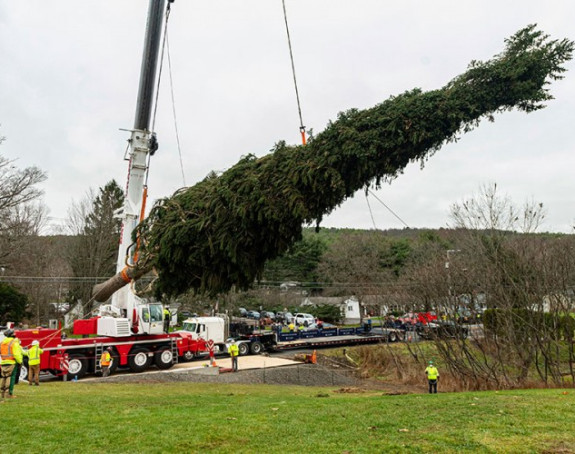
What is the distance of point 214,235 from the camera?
21.8 feet

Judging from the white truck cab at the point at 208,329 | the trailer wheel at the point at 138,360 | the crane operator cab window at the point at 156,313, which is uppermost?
the crane operator cab window at the point at 156,313

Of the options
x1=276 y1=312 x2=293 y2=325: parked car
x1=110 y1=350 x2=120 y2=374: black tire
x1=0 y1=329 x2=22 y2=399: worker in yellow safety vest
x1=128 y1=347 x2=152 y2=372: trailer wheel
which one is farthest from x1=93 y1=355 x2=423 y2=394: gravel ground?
x1=276 y1=312 x2=293 y2=325: parked car

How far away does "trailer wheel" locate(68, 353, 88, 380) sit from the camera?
646 inches

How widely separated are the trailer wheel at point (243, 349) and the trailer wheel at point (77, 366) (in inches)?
361

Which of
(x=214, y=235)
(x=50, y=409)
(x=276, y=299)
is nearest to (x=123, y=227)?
(x=50, y=409)

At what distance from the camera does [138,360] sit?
18094 millimetres

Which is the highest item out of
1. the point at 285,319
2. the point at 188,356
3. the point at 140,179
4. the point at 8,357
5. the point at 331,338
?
the point at 140,179

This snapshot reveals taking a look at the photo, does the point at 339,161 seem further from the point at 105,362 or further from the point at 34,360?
the point at 105,362

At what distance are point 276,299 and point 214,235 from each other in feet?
154

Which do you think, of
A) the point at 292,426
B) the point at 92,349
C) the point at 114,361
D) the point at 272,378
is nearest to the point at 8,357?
the point at 292,426

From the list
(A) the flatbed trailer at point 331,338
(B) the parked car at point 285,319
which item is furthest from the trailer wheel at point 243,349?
(B) the parked car at point 285,319

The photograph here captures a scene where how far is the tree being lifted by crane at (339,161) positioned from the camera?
609 cm

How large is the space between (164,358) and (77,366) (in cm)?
354

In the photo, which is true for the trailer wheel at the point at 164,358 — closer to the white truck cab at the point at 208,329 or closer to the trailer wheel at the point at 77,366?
the trailer wheel at the point at 77,366
